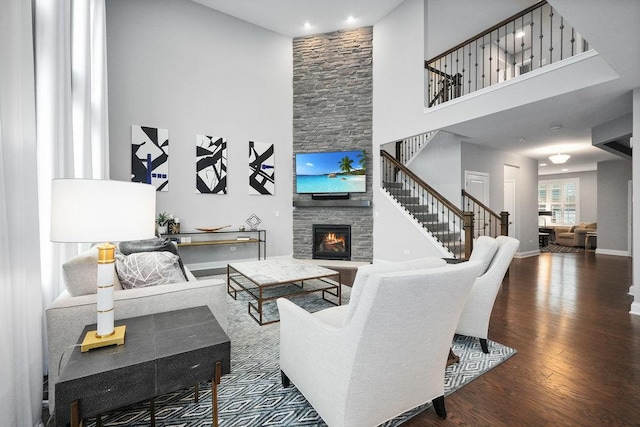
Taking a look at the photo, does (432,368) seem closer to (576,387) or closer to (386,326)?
(386,326)

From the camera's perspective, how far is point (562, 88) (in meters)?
3.46

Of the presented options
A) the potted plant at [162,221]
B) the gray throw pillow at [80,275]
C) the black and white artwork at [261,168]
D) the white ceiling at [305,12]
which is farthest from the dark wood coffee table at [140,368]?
the white ceiling at [305,12]

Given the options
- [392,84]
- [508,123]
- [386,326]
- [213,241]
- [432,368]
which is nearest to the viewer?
[386,326]

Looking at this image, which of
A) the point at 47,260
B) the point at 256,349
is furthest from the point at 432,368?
the point at 47,260

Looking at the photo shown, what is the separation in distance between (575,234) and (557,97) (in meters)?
7.79

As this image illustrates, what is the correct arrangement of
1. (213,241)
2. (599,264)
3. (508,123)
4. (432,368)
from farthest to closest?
(599,264) < (213,241) < (508,123) < (432,368)

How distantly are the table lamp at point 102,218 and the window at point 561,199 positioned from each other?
46.5 ft

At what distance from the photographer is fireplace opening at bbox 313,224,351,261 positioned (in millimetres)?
6148

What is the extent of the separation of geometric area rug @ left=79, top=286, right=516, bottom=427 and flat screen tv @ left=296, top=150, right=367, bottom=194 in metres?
3.97

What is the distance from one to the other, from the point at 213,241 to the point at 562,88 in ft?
18.7

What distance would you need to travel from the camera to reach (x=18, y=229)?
135 centimetres

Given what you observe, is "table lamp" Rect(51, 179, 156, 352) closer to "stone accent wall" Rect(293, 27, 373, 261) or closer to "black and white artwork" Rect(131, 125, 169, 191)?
"black and white artwork" Rect(131, 125, 169, 191)

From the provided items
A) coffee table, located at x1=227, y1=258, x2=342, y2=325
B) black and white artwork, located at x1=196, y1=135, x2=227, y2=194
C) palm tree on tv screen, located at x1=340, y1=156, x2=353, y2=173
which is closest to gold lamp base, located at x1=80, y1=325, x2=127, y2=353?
coffee table, located at x1=227, y1=258, x2=342, y2=325

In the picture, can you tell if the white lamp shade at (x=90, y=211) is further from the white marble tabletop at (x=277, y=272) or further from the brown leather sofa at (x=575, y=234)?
the brown leather sofa at (x=575, y=234)
